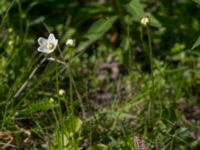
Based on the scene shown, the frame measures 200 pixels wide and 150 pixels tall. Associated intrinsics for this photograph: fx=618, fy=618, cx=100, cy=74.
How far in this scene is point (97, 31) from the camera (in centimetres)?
300

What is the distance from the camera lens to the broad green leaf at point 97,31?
2.96 meters

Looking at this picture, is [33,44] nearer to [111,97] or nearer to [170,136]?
[111,97]

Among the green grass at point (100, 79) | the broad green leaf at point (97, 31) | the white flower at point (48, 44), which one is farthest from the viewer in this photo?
the broad green leaf at point (97, 31)

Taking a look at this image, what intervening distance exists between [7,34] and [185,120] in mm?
A: 947

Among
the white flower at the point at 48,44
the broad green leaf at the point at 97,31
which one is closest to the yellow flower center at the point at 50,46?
the white flower at the point at 48,44

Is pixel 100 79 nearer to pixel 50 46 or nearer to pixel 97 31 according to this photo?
pixel 97 31

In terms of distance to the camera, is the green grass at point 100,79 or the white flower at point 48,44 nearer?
the white flower at point 48,44

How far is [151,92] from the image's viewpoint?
2510 mm

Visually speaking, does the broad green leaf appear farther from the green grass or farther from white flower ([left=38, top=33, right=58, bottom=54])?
white flower ([left=38, top=33, right=58, bottom=54])

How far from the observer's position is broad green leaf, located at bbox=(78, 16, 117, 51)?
296 cm

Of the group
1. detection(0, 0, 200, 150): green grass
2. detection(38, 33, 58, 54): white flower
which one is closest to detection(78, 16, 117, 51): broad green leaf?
detection(0, 0, 200, 150): green grass

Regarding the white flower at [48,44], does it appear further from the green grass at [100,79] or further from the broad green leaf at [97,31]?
the broad green leaf at [97,31]

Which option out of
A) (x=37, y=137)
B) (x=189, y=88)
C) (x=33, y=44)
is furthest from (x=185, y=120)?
(x=33, y=44)

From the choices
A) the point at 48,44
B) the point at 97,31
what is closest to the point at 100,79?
the point at 97,31
